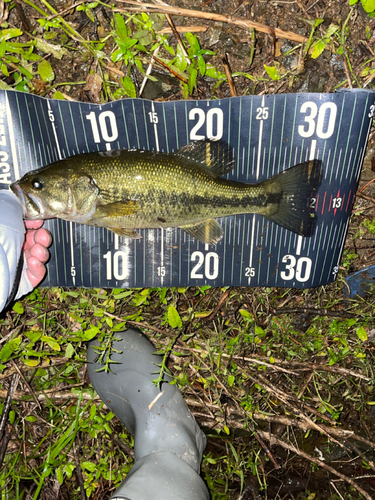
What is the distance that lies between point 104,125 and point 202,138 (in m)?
0.71

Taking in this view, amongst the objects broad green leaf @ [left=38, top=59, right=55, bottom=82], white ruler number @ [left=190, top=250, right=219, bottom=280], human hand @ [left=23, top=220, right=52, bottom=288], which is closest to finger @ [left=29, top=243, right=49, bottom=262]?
human hand @ [left=23, top=220, right=52, bottom=288]

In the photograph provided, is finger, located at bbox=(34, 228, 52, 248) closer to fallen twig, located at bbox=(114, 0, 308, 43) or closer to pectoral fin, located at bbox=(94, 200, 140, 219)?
pectoral fin, located at bbox=(94, 200, 140, 219)

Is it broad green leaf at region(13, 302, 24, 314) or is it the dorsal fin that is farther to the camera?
broad green leaf at region(13, 302, 24, 314)

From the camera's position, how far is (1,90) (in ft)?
7.70

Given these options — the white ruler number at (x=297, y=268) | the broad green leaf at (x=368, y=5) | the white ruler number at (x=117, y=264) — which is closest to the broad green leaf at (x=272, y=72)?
the broad green leaf at (x=368, y=5)

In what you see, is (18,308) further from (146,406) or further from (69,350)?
(146,406)

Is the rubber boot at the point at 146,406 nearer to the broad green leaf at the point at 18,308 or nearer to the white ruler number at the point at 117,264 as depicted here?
the white ruler number at the point at 117,264

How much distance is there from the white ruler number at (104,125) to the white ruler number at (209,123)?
0.55 meters

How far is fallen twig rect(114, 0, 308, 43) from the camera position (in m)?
2.47

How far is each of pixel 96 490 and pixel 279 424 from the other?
66.4 inches

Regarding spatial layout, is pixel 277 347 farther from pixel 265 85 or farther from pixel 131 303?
pixel 265 85

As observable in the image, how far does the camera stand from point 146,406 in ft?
8.83

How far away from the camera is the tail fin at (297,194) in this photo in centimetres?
243

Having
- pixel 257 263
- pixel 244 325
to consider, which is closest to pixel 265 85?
pixel 257 263
